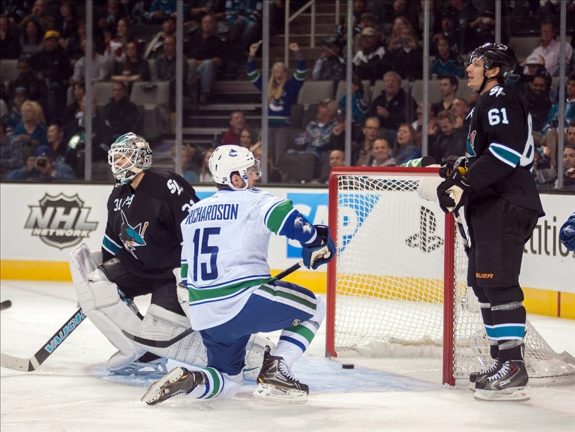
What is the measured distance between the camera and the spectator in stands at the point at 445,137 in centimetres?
710

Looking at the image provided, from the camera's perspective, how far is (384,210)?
5508 millimetres

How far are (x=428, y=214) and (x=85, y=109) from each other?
344 centimetres

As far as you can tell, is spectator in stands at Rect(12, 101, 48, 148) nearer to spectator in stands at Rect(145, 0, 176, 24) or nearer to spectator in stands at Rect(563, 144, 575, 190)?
spectator in stands at Rect(145, 0, 176, 24)

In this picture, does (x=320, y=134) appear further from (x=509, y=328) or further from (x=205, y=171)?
(x=509, y=328)

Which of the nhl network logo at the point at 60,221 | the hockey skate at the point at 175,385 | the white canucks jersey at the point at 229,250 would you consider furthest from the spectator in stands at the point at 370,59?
the hockey skate at the point at 175,385

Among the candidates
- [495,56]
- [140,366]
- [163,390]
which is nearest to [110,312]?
[140,366]

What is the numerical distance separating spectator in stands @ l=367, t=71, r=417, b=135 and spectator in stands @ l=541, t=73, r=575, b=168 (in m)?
0.97

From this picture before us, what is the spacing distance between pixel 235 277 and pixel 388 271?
194 cm

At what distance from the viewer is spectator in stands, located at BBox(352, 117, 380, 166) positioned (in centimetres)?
743

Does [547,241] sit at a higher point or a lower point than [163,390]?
higher

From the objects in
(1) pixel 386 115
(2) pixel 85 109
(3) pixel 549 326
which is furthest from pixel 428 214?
(2) pixel 85 109

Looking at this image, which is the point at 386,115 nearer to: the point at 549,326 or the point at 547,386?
the point at 549,326

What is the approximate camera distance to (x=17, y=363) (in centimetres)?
484

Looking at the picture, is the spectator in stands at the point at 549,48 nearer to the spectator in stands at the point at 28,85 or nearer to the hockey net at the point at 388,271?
the hockey net at the point at 388,271
